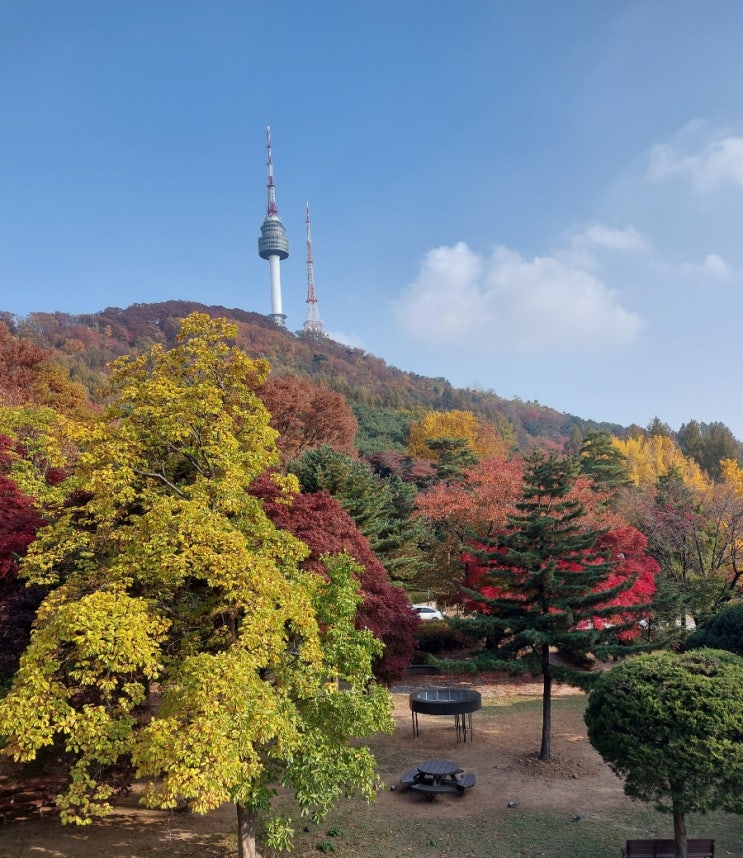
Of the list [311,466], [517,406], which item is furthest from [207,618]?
[517,406]

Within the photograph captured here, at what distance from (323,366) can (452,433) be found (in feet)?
133

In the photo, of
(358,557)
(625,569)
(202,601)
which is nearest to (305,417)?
(625,569)

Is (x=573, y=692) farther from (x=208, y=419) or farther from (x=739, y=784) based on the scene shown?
(x=208, y=419)

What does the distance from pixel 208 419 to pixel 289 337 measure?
319 feet

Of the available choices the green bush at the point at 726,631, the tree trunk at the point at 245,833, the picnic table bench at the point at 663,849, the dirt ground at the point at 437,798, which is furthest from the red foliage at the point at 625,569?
the tree trunk at the point at 245,833

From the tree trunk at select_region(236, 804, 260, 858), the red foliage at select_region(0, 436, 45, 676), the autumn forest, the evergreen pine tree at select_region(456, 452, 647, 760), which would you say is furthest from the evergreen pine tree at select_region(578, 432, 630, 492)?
the red foliage at select_region(0, 436, 45, 676)

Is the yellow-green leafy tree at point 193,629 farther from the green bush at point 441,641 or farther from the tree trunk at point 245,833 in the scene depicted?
the green bush at point 441,641

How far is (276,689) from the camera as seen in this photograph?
6.84 m

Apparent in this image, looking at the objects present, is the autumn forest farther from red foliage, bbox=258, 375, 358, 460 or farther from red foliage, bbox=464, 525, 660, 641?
red foliage, bbox=258, 375, 358, 460

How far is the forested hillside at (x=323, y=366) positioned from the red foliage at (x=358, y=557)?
3844 centimetres

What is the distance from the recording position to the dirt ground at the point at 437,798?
8.32m

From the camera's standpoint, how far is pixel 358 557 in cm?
1284

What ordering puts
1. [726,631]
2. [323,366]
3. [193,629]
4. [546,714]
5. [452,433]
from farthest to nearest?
[323,366], [452,433], [546,714], [726,631], [193,629]

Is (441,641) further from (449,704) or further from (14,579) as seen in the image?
(14,579)
